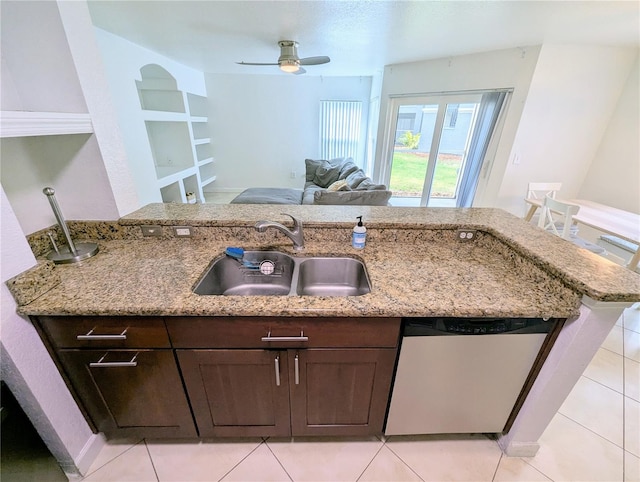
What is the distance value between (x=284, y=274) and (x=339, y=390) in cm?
62

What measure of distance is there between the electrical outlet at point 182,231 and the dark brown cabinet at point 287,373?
2.01ft

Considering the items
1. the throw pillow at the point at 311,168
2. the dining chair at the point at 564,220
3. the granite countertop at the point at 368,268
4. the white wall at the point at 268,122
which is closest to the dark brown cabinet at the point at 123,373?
the granite countertop at the point at 368,268

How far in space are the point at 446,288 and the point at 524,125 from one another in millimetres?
3244

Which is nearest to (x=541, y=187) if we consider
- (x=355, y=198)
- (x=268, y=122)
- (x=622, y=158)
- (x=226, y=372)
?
(x=622, y=158)

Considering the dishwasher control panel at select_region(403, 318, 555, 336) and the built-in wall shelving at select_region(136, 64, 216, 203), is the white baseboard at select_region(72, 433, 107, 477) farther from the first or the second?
the built-in wall shelving at select_region(136, 64, 216, 203)

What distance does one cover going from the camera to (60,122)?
1.01 metres

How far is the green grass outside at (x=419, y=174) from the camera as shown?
4.17m

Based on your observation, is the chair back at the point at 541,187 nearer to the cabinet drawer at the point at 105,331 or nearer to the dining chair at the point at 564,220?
the dining chair at the point at 564,220

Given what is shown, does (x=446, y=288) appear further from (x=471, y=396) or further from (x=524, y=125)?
(x=524, y=125)

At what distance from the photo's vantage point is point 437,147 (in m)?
4.05

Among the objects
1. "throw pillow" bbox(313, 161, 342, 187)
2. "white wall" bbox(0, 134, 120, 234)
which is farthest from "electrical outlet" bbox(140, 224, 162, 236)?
"throw pillow" bbox(313, 161, 342, 187)

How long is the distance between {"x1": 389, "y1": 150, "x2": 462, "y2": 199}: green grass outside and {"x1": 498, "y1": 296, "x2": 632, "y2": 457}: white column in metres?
3.66

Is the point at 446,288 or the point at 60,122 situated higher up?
the point at 60,122

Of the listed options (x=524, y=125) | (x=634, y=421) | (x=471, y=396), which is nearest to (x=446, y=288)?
(x=471, y=396)
